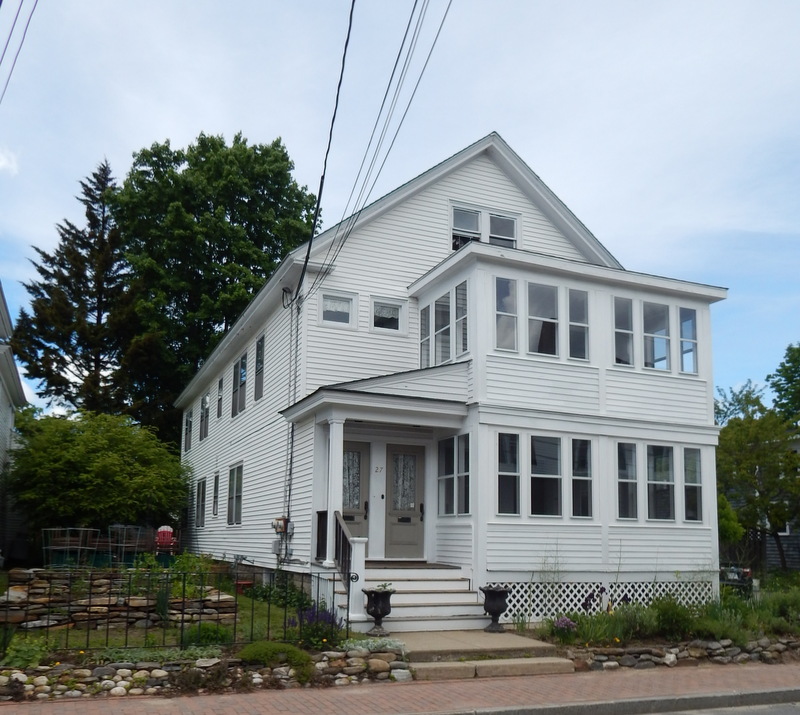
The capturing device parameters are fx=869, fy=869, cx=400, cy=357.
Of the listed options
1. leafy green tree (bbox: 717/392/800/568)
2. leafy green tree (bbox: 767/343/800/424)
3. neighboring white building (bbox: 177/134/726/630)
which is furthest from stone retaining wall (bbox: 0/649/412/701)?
leafy green tree (bbox: 767/343/800/424)

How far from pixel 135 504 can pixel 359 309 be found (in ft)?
31.9

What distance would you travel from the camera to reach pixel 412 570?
1426cm

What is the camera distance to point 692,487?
1661 cm

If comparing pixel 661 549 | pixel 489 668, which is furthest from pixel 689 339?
pixel 489 668

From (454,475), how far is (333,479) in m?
2.51

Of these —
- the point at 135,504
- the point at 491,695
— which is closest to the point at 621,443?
the point at 491,695

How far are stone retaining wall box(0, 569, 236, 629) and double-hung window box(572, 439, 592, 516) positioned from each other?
6337mm

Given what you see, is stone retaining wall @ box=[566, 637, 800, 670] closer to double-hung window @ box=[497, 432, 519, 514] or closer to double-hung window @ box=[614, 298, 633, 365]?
double-hung window @ box=[497, 432, 519, 514]

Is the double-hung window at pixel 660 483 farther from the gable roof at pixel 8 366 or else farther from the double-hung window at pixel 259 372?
the gable roof at pixel 8 366

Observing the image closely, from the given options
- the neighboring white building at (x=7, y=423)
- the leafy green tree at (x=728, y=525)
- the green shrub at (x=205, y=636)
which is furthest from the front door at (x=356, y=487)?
the leafy green tree at (x=728, y=525)

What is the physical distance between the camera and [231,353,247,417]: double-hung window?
22.5m

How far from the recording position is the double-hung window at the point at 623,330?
16562 mm

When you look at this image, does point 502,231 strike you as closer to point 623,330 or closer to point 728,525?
point 623,330

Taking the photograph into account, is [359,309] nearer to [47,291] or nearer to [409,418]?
[409,418]
